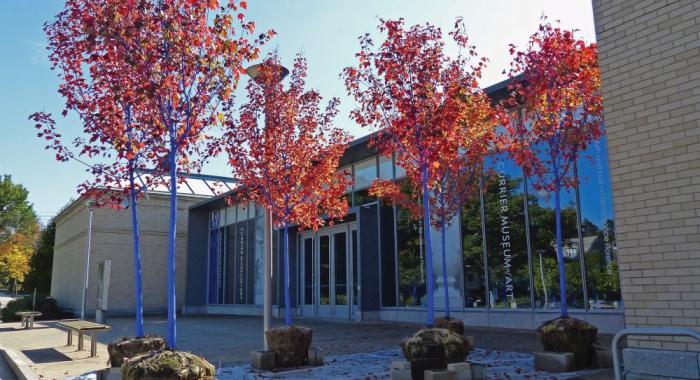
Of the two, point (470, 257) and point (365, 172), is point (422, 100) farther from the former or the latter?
point (365, 172)

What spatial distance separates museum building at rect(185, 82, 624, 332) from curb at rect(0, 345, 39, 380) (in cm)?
959

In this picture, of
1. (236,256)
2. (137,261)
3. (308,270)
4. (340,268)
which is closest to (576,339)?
(137,261)

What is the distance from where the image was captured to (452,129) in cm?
897

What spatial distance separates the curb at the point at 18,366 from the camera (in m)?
9.41

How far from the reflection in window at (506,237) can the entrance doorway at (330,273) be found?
5631 millimetres

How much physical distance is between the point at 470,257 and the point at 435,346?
7.92 m

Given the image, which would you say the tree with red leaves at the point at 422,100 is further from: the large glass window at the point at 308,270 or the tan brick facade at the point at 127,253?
the tan brick facade at the point at 127,253

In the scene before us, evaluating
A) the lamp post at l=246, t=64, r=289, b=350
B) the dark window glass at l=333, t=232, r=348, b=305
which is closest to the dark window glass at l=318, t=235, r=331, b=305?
the dark window glass at l=333, t=232, r=348, b=305

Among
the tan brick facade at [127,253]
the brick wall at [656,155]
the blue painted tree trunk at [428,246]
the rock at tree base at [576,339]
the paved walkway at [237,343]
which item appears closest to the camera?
the brick wall at [656,155]

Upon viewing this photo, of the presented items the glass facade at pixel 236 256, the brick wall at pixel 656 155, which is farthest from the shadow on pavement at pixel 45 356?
the glass facade at pixel 236 256

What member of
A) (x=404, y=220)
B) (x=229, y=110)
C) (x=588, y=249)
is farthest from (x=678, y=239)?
(x=404, y=220)

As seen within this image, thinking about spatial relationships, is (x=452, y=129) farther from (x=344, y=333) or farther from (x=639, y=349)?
(x=344, y=333)

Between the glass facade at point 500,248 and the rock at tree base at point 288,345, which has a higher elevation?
the glass facade at point 500,248

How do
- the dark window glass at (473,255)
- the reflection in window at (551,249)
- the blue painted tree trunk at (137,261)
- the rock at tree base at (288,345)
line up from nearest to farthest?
the blue painted tree trunk at (137,261)
the rock at tree base at (288,345)
the reflection in window at (551,249)
the dark window glass at (473,255)
